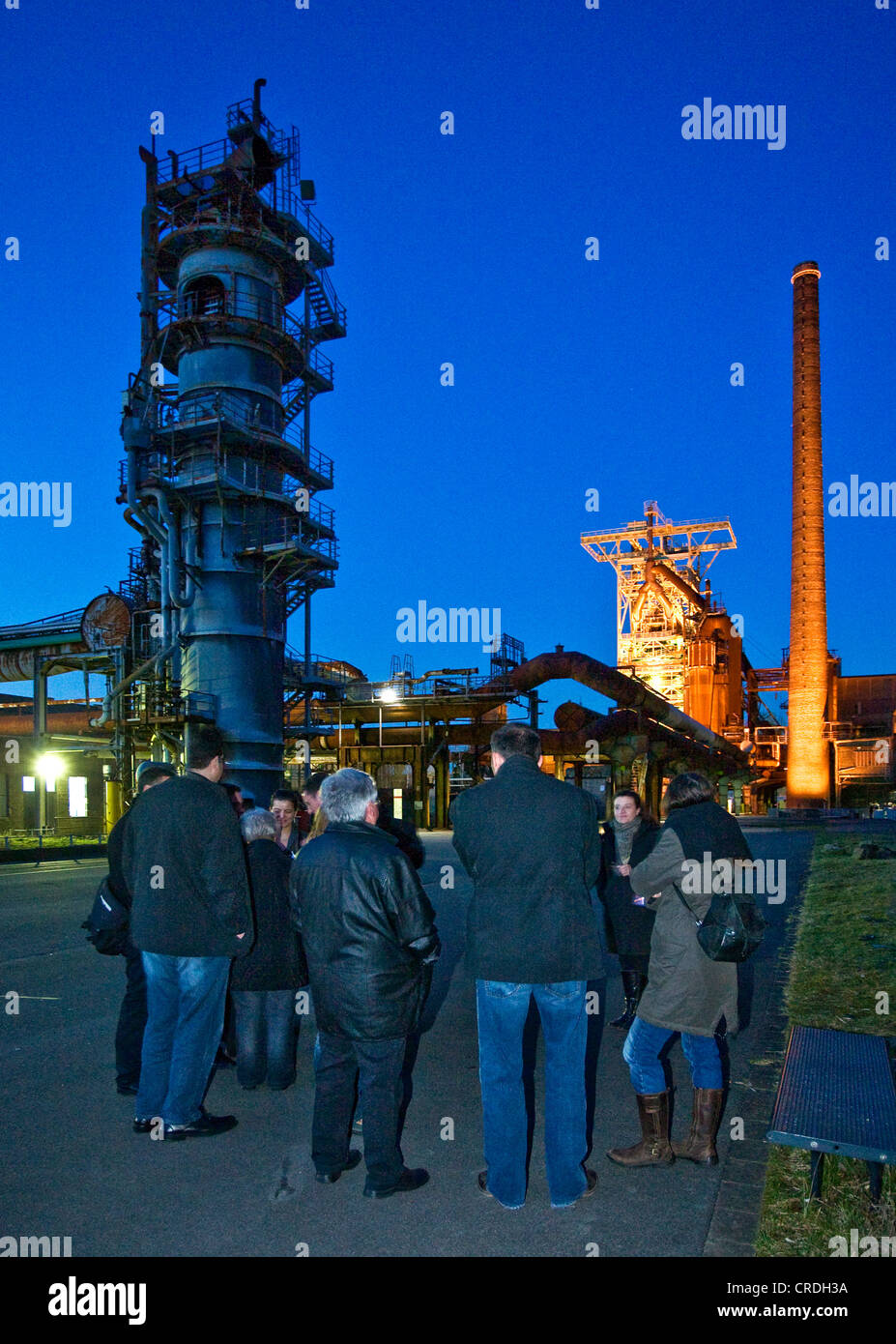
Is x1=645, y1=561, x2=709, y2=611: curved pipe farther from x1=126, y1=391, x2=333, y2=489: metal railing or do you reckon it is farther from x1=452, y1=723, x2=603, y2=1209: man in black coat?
x1=452, y1=723, x2=603, y2=1209: man in black coat

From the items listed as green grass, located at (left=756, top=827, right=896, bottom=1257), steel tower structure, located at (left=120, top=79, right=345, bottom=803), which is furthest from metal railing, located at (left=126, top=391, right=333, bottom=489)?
green grass, located at (left=756, top=827, right=896, bottom=1257)

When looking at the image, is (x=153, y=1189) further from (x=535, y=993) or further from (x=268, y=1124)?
(x=535, y=993)

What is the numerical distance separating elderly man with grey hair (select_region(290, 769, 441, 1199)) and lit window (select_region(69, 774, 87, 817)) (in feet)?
123

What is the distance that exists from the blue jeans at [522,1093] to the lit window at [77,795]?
38.0 meters

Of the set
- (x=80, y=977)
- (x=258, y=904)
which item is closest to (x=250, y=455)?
(x=80, y=977)

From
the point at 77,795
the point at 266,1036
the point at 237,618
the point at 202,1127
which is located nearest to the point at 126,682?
the point at 237,618

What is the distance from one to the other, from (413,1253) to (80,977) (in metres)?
6.10

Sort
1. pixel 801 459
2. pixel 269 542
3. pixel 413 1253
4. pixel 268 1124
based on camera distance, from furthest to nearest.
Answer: pixel 801 459, pixel 269 542, pixel 268 1124, pixel 413 1253

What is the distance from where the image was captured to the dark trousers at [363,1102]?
3922mm

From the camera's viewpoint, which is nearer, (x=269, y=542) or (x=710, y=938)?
(x=710, y=938)

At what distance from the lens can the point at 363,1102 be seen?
12.9ft

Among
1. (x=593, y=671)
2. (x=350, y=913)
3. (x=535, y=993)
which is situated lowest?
(x=535, y=993)

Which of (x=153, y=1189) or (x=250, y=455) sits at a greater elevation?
(x=250, y=455)

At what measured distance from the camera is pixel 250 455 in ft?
104
